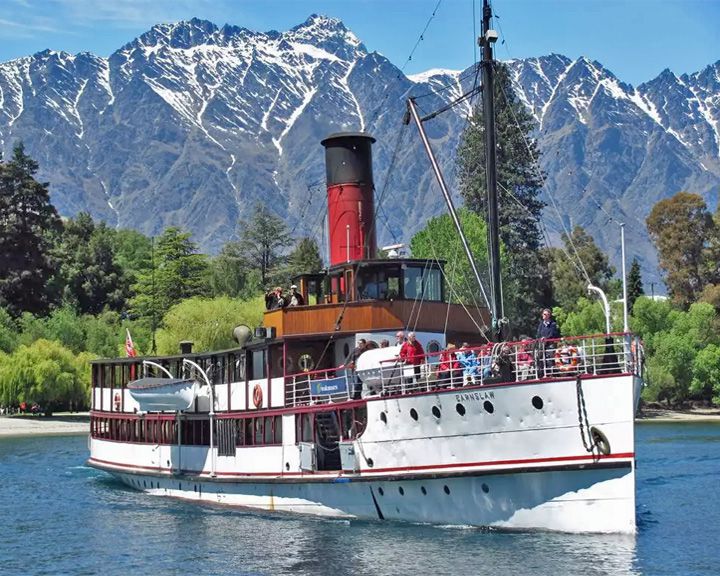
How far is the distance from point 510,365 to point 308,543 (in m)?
6.47

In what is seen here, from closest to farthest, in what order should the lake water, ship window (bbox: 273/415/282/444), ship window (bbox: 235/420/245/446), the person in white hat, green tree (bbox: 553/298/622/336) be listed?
the lake water → ship window (bbox: 273/415/282/444) → the person in white hat → ship window (bbox: 235/420/245/446) → green tree (bbox: 553/298/622/336)

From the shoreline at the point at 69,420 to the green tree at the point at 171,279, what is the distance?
15.4m

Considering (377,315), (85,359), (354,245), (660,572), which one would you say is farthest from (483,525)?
(85,359)

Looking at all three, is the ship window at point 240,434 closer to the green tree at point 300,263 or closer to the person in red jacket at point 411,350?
the person in red jacket at point 411,350

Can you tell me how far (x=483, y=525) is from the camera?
2845cm

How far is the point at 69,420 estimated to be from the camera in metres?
80.5

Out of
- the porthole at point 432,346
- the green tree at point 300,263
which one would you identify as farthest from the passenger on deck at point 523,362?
the green tree at point 300,263

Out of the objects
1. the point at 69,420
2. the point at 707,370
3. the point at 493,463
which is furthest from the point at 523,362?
the point at 707,370

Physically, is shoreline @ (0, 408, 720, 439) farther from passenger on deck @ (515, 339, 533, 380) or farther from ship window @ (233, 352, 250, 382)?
passenger on deck @ (515, 339, 533, 380)

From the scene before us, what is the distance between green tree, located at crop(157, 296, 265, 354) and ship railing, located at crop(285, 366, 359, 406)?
141 ft

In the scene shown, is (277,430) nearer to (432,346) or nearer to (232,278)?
(432,346)

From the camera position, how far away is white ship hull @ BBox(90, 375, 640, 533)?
26.7m

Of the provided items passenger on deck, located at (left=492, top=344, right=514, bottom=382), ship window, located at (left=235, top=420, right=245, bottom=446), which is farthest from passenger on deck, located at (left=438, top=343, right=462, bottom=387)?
ship window, located at (left=235, top=420, right=245, bottom=446)

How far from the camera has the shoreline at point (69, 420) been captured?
247ft
